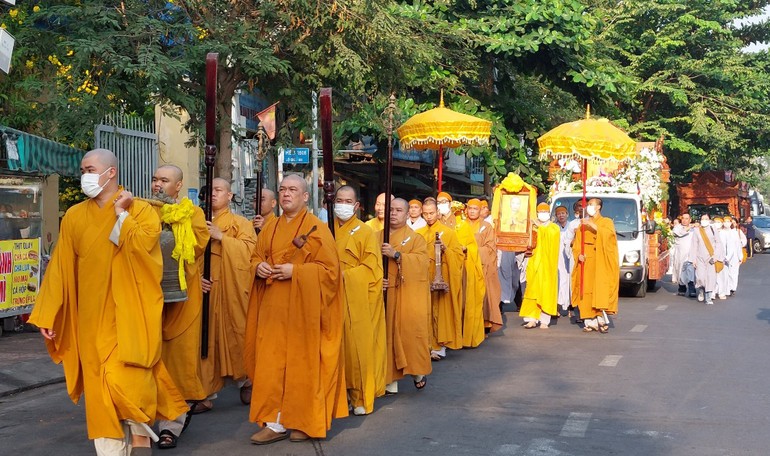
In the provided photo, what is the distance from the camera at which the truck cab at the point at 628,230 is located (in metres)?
18.6

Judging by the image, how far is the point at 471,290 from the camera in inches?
472

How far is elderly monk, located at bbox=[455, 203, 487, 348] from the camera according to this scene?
1180 centimetres

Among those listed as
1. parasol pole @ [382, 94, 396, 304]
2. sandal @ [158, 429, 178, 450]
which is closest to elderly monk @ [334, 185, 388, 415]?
parasol pole @ [382, 94, 396, 304]

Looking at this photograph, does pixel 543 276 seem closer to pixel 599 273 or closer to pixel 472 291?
pixel 599 273

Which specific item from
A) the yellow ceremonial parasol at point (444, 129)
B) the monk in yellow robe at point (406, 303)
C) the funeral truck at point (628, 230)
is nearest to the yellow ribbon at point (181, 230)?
the monk in yellow robe at point (406, 303)

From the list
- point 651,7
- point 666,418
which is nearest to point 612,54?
point 651,7

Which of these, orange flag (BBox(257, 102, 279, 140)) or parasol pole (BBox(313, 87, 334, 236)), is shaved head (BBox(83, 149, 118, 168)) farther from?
orange flag (BBox(257, 102, 279, 140))

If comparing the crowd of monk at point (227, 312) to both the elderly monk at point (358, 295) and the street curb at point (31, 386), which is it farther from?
the street curb at point (31, 386)

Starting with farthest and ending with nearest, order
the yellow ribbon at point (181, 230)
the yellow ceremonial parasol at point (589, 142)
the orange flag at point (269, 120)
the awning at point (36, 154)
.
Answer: the yellow ceremonial parasol at point (589, 142), the awning at point (36, 154), the orange flag at point (269, 120), the yellow ribbon at point (181, 230)

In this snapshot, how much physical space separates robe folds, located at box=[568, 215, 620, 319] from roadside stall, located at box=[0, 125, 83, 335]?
655 centimetres

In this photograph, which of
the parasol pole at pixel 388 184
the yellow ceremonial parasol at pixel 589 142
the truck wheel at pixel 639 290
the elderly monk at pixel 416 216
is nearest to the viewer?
the parasol pole at pixel 388 184

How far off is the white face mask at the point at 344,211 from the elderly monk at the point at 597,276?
6.08m

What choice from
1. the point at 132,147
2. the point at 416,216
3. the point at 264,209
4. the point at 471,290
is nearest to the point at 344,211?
the point at 264,209

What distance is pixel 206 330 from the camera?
291 inches
